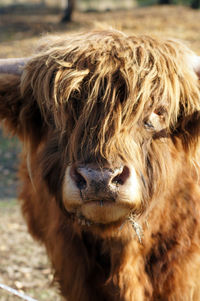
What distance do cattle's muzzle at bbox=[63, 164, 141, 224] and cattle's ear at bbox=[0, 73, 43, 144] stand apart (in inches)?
24.9

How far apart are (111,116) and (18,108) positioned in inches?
30.2

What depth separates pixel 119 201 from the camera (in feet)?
7.27

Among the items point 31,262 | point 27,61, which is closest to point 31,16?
point 31,262

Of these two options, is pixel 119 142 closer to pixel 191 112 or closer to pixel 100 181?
pixel 100 181

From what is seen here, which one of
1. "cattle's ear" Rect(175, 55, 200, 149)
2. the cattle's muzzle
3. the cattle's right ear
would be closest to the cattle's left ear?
"cattle's ear" Rect(175, 55, 200, 149)

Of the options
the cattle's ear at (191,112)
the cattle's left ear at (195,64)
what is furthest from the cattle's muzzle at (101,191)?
the cattle's left ear at (195,64)

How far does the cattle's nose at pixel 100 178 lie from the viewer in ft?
7.07

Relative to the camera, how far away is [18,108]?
9.41ft

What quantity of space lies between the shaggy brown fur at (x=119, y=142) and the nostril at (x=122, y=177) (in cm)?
8

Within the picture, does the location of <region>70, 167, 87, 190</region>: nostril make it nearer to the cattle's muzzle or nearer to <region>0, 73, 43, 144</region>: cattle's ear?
the cattle's muzzle

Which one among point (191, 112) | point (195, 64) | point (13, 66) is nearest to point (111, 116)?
point (191, 112)

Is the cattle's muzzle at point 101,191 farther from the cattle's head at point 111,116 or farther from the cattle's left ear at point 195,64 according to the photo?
the cattle's left ear at point 195,64

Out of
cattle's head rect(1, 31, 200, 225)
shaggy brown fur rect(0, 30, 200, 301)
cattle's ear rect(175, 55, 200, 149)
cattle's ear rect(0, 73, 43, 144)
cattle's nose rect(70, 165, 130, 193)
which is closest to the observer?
cattle's nose rect(70, 165, 130, 193)

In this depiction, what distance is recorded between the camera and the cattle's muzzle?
216 centimetres
